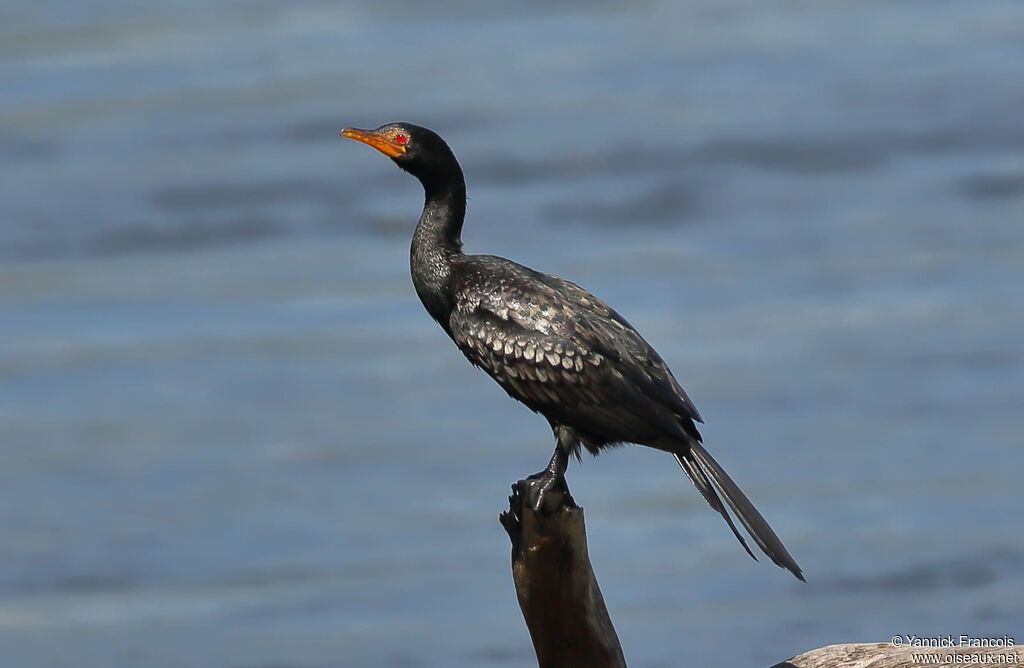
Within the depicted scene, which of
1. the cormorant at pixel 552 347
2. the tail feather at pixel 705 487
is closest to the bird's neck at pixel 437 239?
the cormorant at pixel 552 347

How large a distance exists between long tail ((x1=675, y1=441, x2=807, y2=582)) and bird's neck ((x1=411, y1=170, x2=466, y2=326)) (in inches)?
46.6

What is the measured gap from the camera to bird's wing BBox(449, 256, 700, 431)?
7098mm

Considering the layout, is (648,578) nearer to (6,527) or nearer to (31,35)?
(6,527)

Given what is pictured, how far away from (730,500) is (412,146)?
1.84 metres

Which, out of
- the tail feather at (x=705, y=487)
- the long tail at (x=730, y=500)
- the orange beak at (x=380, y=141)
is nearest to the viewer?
the long tail at (x=730, y=500)

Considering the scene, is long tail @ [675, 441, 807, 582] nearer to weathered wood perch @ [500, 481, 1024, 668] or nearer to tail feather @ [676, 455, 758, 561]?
tail feather @ [676, 455, 758, 561]

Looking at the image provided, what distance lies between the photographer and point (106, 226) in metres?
18.2

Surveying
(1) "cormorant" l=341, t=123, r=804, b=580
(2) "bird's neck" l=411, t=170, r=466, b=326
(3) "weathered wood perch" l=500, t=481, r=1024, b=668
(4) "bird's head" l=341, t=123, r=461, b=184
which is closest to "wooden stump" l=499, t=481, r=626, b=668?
(3) "weathered wood perch" l=500, t=481, r=1024, b=668

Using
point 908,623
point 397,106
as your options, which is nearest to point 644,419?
point 908,623

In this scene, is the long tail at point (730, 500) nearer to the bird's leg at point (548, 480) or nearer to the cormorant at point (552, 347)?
the cormorant at point (552, 347)

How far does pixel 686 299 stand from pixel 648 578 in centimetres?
418

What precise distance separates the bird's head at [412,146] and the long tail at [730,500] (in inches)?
58.5

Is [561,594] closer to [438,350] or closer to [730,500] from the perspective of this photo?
[730,500]

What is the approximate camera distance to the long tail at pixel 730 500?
6.62m
